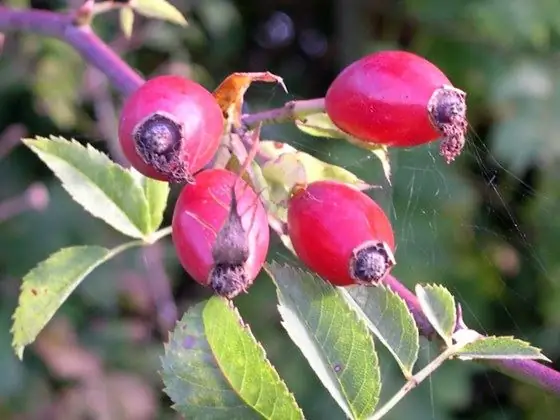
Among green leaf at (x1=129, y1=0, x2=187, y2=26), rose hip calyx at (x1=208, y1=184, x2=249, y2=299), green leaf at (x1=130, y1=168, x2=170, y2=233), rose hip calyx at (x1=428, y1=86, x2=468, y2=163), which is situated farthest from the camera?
green leaf at (x1=129, y1=0, x2=187, y2=26)

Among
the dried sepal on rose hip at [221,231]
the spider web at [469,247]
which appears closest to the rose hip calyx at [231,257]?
the dried sepal on rose hip at [221,231]

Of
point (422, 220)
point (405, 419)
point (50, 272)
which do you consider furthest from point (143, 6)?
point (405, 419)

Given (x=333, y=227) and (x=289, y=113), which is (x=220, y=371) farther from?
(x=289, y=113)

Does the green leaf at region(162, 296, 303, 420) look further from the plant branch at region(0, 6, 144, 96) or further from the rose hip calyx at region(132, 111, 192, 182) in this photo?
the plant branch at region(0, 6, 144, 96)

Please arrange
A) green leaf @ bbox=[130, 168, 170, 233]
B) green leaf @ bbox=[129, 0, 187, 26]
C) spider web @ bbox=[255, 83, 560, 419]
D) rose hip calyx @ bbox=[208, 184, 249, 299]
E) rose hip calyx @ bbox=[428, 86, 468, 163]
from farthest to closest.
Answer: spider web @ bbox=[255, 83, 560, 419], green leaf @ bbox=[129, 0, 187, 26], green leaf @ bbox=[130, 168, 170, 233], rose hip calyx @ bbox=[428, 86, 468, 163], rose hip calyx @ bbox=[208, 184, 249, 299]

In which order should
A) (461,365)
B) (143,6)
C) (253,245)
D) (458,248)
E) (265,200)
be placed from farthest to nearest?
1. (458,248)
2. (461,365)
3. (143,6)
4. (265,200)
5. (253,245)

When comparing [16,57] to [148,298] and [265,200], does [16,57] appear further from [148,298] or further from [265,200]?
[265,200]

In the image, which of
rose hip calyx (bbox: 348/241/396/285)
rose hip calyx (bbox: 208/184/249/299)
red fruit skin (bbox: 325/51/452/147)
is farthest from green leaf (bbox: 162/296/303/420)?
red fruit skin (bbox: 325/51/452/147)

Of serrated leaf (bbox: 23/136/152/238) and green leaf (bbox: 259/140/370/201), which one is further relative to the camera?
serrated leaf (bbox: 23/136/152/238)

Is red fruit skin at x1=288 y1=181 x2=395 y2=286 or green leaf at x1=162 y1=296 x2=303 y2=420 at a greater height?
red fruit skin at x1=288 y1=181 x2=395 y2=286
